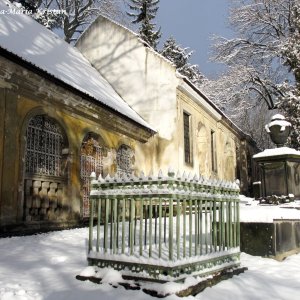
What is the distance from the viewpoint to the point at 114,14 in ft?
100

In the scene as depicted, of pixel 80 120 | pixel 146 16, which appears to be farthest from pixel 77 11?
pixel 80 120

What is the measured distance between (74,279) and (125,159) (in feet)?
35.6

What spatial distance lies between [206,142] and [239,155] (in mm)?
9105

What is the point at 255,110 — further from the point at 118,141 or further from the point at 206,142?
the point at 118,141

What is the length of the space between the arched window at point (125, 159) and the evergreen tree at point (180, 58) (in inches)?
924

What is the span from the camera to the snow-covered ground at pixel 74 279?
4383 millimetres

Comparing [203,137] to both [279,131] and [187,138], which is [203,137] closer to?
[187,138]

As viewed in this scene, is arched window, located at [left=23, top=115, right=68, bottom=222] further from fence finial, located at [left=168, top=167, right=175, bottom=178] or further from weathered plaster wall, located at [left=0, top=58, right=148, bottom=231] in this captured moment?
fence finial, located at [left=168, top=167, right=175, bottom=178]

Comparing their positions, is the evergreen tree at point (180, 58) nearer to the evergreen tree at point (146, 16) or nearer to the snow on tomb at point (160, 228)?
the evergreen tree at point (146, 16)

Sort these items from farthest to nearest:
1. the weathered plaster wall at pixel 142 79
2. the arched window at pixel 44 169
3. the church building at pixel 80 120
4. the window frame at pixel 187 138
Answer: the window frame at pixel 187 138
the weathered plaster wall at pixel 142 79
the arched window at pixel 44 169
the church building at pixel 80 120

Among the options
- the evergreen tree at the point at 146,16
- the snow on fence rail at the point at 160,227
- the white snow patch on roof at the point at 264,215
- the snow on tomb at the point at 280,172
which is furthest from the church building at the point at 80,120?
the evergreen tree at the point at 146,16

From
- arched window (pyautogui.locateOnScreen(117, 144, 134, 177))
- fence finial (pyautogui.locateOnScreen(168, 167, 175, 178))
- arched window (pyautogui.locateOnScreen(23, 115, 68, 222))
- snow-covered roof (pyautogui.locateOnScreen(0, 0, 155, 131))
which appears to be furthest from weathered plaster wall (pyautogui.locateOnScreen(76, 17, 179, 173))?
fence finial (pyautogui.locateOnScreen(168, 167, 175, 178))

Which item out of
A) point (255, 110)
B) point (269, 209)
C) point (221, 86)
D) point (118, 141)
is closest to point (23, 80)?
point (118, 141)

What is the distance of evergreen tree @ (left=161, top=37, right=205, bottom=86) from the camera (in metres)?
38.4
